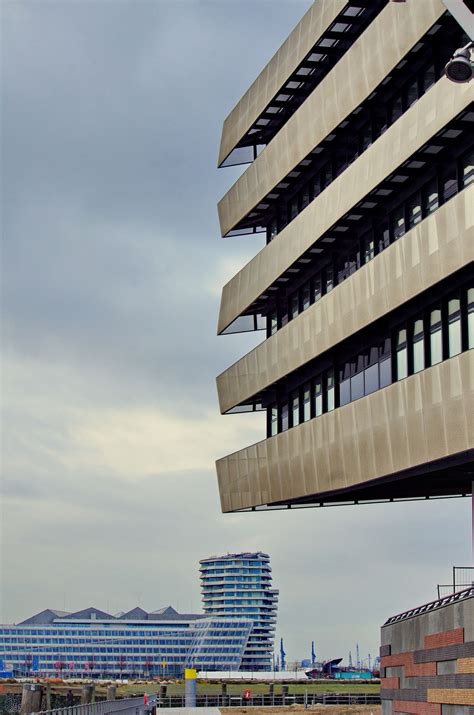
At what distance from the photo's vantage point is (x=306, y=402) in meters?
51.9

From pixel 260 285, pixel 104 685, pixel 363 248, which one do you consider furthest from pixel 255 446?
pixel 104 685

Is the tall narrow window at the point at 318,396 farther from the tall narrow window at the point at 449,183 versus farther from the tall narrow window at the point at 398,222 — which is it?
the tall narrow window at the point at 449,183

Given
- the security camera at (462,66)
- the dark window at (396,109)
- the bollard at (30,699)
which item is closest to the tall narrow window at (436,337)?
the dark window at (396,109)

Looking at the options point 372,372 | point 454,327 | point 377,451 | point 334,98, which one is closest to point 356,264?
point 372,372

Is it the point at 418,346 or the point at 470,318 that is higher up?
the point at 418,346

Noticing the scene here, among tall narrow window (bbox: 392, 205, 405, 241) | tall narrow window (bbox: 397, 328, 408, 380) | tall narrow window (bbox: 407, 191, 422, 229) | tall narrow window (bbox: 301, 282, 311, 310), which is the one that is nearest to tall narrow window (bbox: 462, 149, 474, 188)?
tall narrow window (bbox: 407, 191, 422, 229)

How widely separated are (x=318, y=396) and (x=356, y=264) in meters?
6.28

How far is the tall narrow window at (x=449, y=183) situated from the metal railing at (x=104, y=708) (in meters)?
19.7

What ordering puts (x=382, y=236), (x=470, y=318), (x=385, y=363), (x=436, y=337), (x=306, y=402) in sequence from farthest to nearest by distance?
(x=306, y=402)
(x=382, y=236)
(x=385, y=363)
(x=436, y=337)
(x=470, y=318)

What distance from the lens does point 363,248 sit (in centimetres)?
4638

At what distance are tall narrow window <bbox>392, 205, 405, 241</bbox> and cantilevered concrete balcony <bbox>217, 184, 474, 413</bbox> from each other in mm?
2228

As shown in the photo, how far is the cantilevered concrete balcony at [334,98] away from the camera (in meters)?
38.5

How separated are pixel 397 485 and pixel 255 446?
28.3 ft

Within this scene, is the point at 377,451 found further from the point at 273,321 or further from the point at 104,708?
the point at 273,321
